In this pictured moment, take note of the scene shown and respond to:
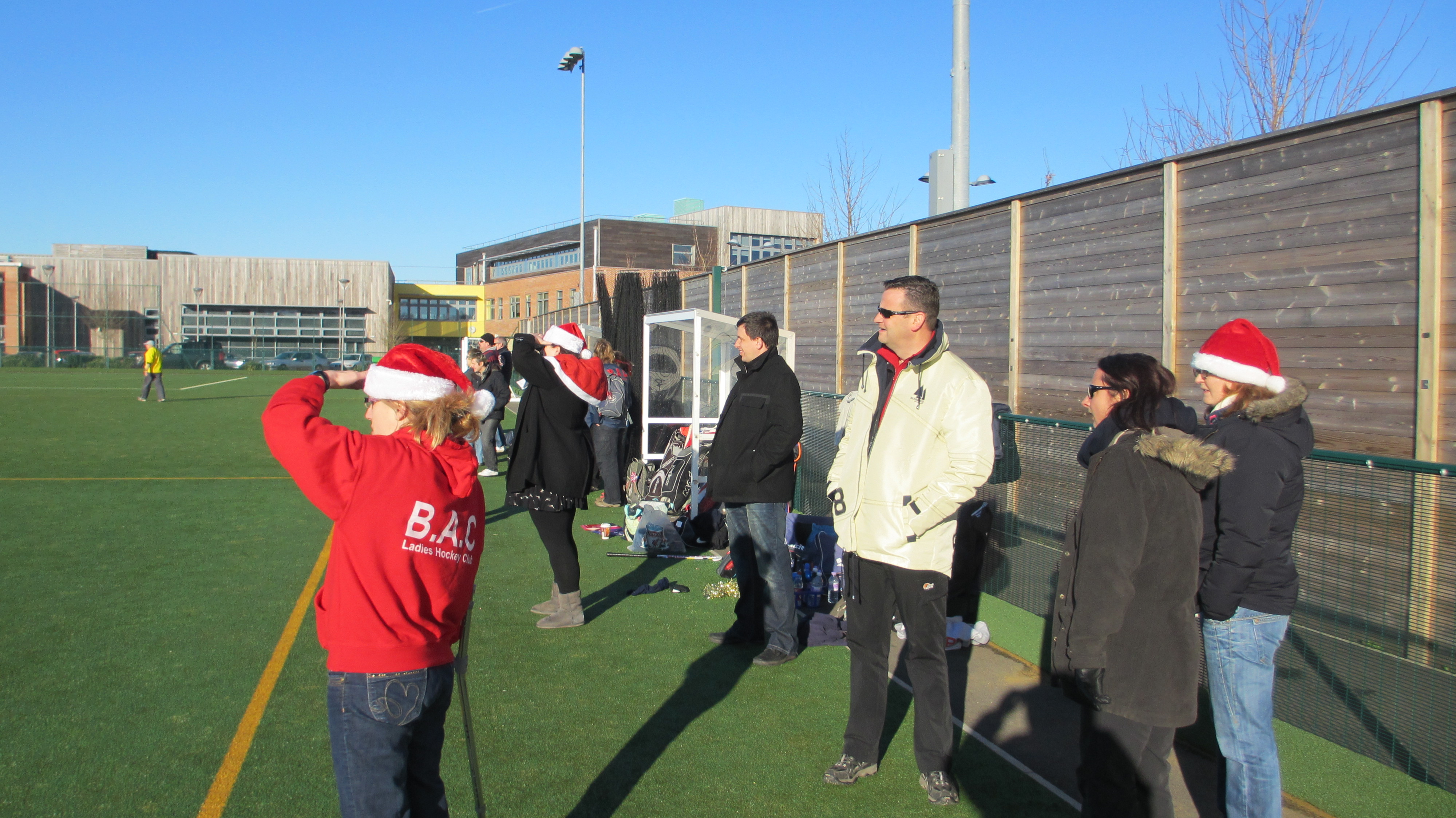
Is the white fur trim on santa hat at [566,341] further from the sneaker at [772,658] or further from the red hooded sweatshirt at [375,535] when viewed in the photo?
the red hooded sweatshirt at [375,535]

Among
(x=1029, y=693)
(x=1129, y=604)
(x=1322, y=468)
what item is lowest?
(x=1029, y=693)

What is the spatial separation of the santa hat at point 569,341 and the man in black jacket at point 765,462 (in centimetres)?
105

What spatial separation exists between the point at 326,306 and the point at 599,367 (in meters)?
68.4

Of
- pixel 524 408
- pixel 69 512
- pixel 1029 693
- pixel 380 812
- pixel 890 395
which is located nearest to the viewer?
pixel 380 812

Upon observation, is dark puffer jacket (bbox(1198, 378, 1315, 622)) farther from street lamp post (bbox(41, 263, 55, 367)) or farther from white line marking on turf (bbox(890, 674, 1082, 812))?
street lamp post (bbox(41, 263, 55, 367))

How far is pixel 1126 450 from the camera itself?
283cm

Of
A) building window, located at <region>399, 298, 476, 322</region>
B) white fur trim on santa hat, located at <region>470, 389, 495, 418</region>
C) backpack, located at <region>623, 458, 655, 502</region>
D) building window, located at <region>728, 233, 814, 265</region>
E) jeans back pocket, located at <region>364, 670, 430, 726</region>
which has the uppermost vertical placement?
building window, located at <region>728, 233, 814, 265</region>

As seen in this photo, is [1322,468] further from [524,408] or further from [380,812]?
[524,408]

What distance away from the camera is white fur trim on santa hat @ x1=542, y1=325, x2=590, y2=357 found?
5801mm

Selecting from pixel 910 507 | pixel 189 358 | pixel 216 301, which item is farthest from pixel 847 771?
pixel 216 301

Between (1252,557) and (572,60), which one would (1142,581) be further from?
(572,60)

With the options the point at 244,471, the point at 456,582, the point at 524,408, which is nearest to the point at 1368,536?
the point at 456,582

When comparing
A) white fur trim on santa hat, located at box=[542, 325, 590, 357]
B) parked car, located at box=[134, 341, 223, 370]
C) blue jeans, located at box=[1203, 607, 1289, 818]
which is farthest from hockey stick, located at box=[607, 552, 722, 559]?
parked car, located at box=[134, 341, 223, 370]

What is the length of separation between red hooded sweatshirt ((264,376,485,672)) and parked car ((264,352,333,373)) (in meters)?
56.3
